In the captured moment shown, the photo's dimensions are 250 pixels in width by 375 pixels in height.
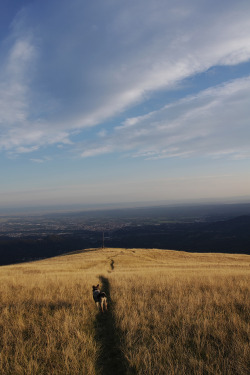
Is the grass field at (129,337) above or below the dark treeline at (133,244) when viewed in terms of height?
above

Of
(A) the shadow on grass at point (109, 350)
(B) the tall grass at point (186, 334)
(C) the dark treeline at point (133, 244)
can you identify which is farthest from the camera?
(C) the dark treeline at point (133, 244)

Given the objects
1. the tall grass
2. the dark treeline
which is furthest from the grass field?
the dark treeline

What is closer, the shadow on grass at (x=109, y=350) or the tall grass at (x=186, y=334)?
the tall grass at (x=186, y=334)

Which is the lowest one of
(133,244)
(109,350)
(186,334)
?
(133,244)

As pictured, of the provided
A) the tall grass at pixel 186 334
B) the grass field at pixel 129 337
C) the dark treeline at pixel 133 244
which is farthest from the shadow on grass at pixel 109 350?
the dark treeline at pixel 133 244

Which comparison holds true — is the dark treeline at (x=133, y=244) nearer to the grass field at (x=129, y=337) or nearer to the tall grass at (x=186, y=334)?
the tall grass at (x=186, y=334)

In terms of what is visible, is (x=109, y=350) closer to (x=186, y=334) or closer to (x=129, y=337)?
(x=129, y=337)

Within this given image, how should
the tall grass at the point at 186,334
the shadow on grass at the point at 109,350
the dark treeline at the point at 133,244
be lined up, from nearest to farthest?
1. the tall grass at the point at 186,334
2. the shadow on grass at the point at 109,350
3. the dark treeline at the point at 133,244

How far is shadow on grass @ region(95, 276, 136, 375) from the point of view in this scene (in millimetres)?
3787

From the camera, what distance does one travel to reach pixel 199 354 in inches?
152

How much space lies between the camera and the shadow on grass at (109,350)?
3787mm

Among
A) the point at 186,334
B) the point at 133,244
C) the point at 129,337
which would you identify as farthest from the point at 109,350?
the point at 133,244

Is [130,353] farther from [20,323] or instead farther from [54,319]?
[20,323]

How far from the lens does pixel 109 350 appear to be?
14.8 feet
